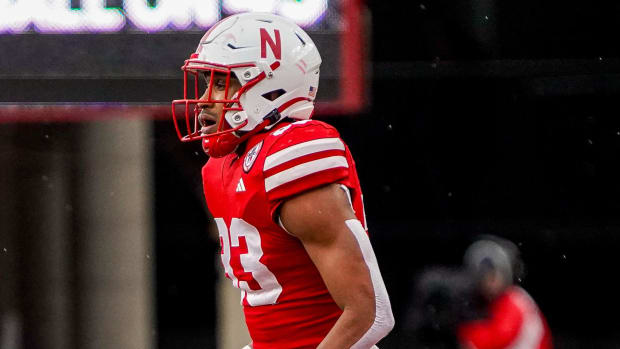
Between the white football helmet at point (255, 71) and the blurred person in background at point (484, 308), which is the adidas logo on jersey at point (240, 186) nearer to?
the white football helmet at point (255, 71)

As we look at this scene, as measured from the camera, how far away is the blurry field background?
16.4 feet

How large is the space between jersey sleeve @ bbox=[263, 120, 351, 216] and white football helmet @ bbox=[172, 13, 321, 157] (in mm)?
166

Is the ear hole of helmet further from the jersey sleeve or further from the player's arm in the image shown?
the player's arm

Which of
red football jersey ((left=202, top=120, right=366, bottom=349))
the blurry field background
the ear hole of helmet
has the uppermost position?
the ear hole of helmet

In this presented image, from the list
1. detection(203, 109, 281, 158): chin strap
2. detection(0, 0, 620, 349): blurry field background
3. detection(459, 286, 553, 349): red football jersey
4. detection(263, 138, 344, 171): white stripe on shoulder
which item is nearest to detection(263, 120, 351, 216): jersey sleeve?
detection(263, 138, 344, 171): white stripe on shoulder

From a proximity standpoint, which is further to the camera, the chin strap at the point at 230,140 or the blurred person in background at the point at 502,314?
the blurred person in background at the point at 502,314

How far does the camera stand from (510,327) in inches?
157

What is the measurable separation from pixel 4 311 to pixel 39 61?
213 centimetres

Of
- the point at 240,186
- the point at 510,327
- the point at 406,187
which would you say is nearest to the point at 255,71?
the point at 240,186

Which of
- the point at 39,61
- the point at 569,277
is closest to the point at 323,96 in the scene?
the point at 39,61

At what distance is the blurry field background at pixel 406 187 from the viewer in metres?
5.00

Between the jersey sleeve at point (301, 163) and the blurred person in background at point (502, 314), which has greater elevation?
the jersey sleeve at point (301, 163)

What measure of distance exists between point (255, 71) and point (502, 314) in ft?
7.33

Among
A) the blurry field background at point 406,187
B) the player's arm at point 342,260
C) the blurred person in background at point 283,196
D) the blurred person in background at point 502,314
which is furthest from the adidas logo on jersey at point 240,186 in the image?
the blurry field background at point 406,187
